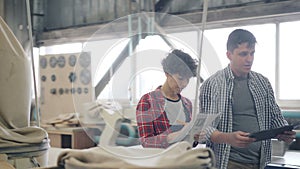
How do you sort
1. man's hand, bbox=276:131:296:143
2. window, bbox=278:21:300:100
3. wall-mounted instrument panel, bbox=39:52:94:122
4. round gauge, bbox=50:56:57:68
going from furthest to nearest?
round gauge, bbox=50:56:57:68
wall-mounted instrument panel, bbox=39:52:94:122
window, bbox=278:21:300:100
man's hand, bbox=276:131:296:143

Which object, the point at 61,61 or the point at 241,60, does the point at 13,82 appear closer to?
the point at 241,60

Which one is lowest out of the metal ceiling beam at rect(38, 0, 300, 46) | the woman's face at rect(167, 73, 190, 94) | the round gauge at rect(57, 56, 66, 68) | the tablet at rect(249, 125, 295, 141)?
the tablet at rect(249, 125, 295, 141)

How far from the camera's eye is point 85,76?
851mm

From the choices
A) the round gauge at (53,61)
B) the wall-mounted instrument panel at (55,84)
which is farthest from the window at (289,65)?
the round gauge at (53,61)

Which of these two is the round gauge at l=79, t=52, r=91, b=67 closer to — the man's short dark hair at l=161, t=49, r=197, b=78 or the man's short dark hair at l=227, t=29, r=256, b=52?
the man's short dark hair at l=161, t=49, r=197, b=78

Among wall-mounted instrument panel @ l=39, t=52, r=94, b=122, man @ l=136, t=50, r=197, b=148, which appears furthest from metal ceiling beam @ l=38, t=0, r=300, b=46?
man @ l=136, t=50, r=197, b=148

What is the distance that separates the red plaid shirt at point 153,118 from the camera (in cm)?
A: 84

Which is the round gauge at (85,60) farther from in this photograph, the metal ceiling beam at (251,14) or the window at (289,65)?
the window at (289,65)

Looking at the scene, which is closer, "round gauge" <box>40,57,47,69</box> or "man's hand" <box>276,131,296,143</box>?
"man's hand" <box>276,131,296,143</box>

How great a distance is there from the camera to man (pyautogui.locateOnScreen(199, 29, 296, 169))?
1719 mm

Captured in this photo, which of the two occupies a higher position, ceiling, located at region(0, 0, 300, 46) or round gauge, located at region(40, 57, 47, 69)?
ceiling, located at region(0, 0, 300, 46)

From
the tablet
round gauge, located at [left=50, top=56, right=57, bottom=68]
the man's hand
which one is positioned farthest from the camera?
round gauge, located at [left=50, top=56, right=57, bottom=68]

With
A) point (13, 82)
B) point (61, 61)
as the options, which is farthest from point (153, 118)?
point (61, 61)

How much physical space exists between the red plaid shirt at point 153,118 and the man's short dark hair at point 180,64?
2.5 inches
